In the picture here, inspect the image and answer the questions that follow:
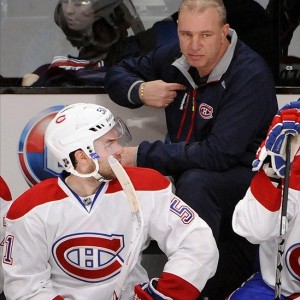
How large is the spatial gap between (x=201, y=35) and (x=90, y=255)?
123 cm

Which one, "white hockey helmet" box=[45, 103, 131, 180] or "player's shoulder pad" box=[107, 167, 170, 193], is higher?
"white hockey helmet" box=[45, 103, 131, 180]

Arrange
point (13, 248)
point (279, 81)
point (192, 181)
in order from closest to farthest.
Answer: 1. point (13, 248)
2. point (192, 181)
3. point (279, 81)

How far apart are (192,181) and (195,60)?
57 centimetres

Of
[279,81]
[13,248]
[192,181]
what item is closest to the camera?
[13,248]

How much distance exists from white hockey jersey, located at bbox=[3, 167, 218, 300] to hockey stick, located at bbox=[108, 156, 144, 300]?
114 mm

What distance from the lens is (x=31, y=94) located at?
4602mm

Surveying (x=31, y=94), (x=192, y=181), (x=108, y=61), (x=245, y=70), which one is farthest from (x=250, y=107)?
(x=31, y=94)

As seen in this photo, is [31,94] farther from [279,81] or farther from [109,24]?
[279,81]

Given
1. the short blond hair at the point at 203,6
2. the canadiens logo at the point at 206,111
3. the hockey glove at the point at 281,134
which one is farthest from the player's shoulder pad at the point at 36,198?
the short blond hair at the point at 203,6

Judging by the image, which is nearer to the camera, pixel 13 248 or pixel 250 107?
pixel 13 248

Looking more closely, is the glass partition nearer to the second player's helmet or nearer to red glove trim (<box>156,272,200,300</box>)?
the second player's helmet

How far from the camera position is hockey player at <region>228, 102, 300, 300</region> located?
3133 millimetres

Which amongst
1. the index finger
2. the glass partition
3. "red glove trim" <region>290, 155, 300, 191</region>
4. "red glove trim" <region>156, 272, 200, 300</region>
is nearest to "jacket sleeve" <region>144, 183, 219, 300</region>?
"red glove trim" <region>156, 272, 200, 300</region>

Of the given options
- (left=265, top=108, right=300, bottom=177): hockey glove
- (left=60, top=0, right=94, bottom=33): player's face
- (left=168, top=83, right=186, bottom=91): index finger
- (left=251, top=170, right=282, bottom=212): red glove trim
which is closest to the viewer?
(left=265, top=108, right=300, bottom=177): hockey glove
